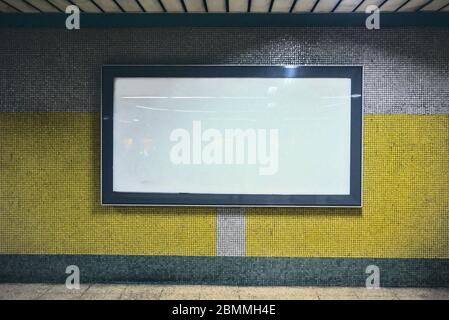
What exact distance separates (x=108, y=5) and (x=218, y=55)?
1.20 metres

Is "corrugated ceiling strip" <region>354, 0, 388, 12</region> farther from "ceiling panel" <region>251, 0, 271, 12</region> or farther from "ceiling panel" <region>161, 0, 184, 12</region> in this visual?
"ceiling panel" <region>161, 0, 184, 12</region>

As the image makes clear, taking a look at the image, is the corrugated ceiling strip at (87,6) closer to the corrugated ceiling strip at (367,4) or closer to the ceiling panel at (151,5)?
the ceiling panel at (151,5)

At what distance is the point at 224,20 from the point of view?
470cm

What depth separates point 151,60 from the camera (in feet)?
15.5

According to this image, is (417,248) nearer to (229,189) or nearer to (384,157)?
(384,157)

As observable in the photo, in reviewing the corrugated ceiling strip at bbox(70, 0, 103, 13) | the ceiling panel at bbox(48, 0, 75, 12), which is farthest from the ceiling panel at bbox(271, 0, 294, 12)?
the ceiling panel at bbox(48, 0, 75, 12)

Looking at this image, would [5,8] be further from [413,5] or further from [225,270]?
[413,5]

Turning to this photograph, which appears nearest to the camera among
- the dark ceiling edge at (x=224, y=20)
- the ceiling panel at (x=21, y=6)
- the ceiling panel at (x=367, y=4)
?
the ceiling panel at (x=367, y=4)

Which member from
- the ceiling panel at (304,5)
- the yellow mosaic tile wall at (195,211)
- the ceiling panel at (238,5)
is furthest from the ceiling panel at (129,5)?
the ceiling panel at (304,5)

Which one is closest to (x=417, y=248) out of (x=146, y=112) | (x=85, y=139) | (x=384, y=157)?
(x=384, y=157)

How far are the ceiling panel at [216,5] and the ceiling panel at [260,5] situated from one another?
29 cm

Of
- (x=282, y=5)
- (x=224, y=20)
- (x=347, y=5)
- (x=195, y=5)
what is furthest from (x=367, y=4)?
(x=195, y=5)

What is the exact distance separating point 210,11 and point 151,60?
0.80 meters

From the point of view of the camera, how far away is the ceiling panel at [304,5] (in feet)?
14.0
